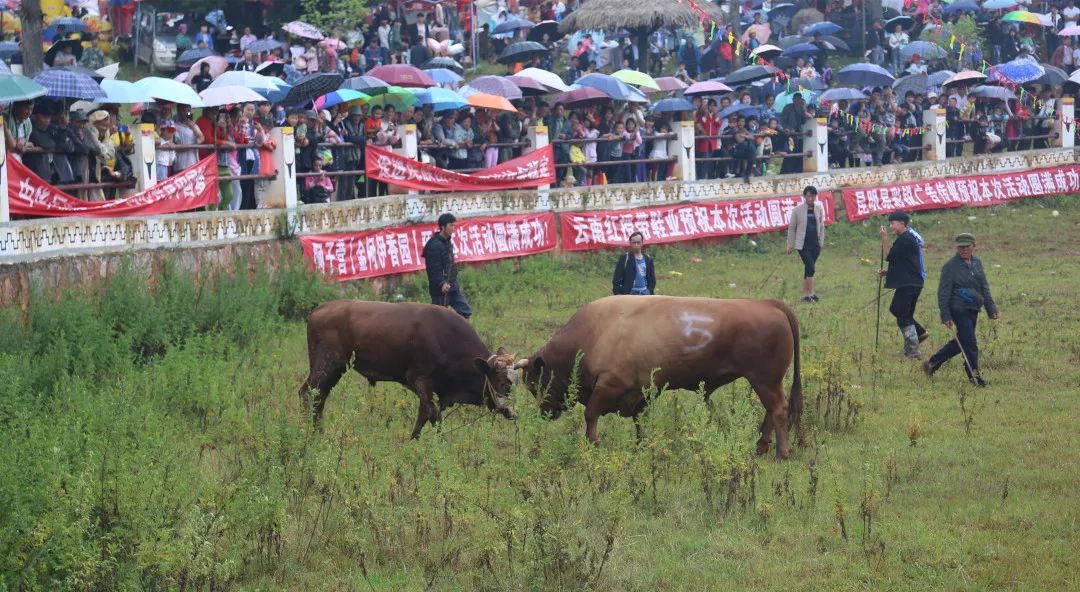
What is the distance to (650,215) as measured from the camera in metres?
21.1

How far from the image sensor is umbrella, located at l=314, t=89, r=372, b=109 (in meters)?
18.0

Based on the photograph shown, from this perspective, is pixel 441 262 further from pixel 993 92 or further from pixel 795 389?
pixel 993 92

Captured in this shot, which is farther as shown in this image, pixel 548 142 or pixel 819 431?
pixel 548 142

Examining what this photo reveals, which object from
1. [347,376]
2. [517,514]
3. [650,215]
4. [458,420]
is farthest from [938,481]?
[650,215]

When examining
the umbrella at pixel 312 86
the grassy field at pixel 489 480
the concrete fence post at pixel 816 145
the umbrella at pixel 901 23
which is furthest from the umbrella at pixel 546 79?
the umbrella at pixel 901 23

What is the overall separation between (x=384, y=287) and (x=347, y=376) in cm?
525

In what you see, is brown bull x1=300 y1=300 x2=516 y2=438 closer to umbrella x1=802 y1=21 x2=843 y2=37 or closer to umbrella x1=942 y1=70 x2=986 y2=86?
umbrella x1=942 y1=70 x2=986 y2=86

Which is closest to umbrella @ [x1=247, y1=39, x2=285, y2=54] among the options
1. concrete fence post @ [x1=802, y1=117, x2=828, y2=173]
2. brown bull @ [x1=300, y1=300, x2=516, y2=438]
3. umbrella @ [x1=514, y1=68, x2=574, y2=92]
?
umbrella @ [x1=514, y1=68, x2=574, y2=92]

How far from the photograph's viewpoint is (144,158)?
14859 mm

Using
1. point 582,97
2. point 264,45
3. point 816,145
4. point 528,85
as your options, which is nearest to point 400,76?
point 528,85

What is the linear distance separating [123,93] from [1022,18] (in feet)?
83.9

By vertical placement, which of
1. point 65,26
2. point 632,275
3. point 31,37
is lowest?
point 632,275

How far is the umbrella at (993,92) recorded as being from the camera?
2725 centimetres

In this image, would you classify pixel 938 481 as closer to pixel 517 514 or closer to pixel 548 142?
pixel 517 514
